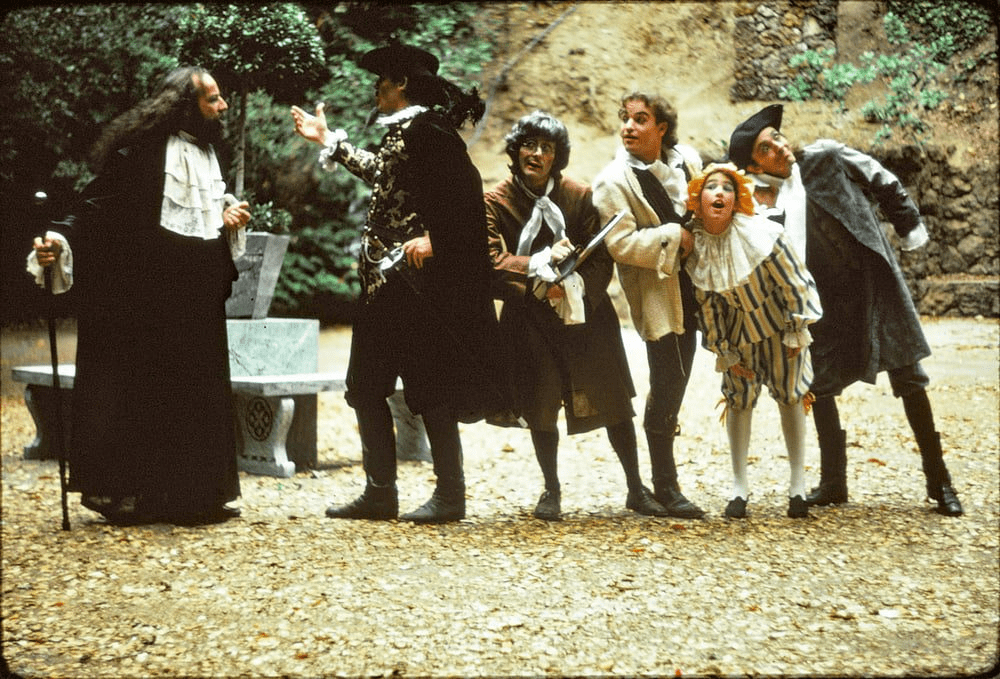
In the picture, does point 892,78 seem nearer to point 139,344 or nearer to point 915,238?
point 915,238

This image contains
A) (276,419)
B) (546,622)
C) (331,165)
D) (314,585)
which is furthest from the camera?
(276,419)

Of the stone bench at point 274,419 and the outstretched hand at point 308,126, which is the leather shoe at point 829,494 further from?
the outstretched hand at point 308,126

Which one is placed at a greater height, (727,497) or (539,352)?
(539,352)

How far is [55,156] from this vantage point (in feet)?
33.8

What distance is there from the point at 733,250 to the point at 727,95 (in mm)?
6537

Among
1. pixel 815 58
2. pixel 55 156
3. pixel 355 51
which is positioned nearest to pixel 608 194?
pixel 815 58

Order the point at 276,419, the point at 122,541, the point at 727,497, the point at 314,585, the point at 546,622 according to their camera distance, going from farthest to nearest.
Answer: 1. the point at 276,419
2. the point at 727,497
3. the point at 122,541
4. the point at 314,585
5. the point at 546,622

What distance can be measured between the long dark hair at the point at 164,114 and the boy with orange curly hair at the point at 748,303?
239cm

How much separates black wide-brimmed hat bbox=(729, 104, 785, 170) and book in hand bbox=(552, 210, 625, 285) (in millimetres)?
682

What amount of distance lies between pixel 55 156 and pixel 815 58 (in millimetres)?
7780

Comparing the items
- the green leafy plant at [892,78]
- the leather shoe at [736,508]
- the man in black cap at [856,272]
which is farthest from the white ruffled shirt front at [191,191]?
the green leafy plant at [892,78]

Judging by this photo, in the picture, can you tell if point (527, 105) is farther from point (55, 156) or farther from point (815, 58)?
point (55, 156)

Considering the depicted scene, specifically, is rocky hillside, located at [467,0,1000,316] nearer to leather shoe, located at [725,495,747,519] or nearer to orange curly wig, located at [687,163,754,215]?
orange curly wig, located at [687,163,754,215]

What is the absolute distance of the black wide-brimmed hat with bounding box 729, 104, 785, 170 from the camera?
4.68 metres
